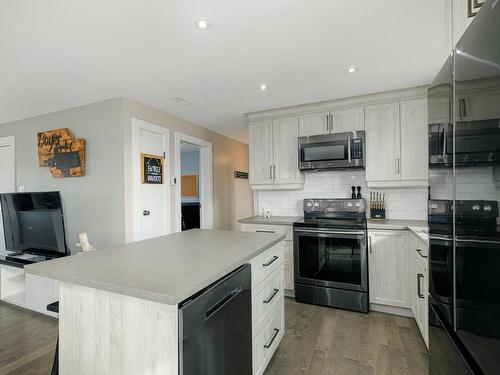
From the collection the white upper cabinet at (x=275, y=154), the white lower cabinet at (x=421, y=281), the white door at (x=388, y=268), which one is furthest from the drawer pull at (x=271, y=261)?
the white upper cabinet at (x=275, y=154)

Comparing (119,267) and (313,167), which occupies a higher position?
(313,167)

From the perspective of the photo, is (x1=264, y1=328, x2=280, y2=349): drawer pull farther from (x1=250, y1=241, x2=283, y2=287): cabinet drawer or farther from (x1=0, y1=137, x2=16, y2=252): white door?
(x1=0, y1=137, x2=16, y2=252): white door

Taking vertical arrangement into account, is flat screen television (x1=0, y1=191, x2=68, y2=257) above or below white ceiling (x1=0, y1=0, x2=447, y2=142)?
below

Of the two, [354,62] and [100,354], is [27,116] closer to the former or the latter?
[100,354]

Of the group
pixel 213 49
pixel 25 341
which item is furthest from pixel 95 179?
pixel 213 49

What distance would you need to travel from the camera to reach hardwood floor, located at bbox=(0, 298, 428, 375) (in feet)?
6.21

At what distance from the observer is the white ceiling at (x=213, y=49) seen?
156 cm

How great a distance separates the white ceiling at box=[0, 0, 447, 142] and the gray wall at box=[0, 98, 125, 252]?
0.70ft

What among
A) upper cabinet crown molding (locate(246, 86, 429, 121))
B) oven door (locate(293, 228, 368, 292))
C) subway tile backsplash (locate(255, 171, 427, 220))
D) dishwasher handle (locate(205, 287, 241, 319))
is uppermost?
upper cabinet crown molding (locate(246, 86, 429, 121))

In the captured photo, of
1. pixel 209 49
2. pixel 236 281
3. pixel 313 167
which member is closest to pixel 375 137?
pixel 313 167

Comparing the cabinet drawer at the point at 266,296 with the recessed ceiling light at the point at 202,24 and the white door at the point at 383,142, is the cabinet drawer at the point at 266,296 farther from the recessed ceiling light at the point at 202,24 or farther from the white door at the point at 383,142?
the white door at the point at 383,142

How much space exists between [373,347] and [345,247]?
0.92 metres

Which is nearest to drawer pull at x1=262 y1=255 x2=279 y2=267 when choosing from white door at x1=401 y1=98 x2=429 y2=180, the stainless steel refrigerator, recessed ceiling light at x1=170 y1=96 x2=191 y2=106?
the stainless steel refrigerator

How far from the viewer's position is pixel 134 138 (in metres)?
2.96
